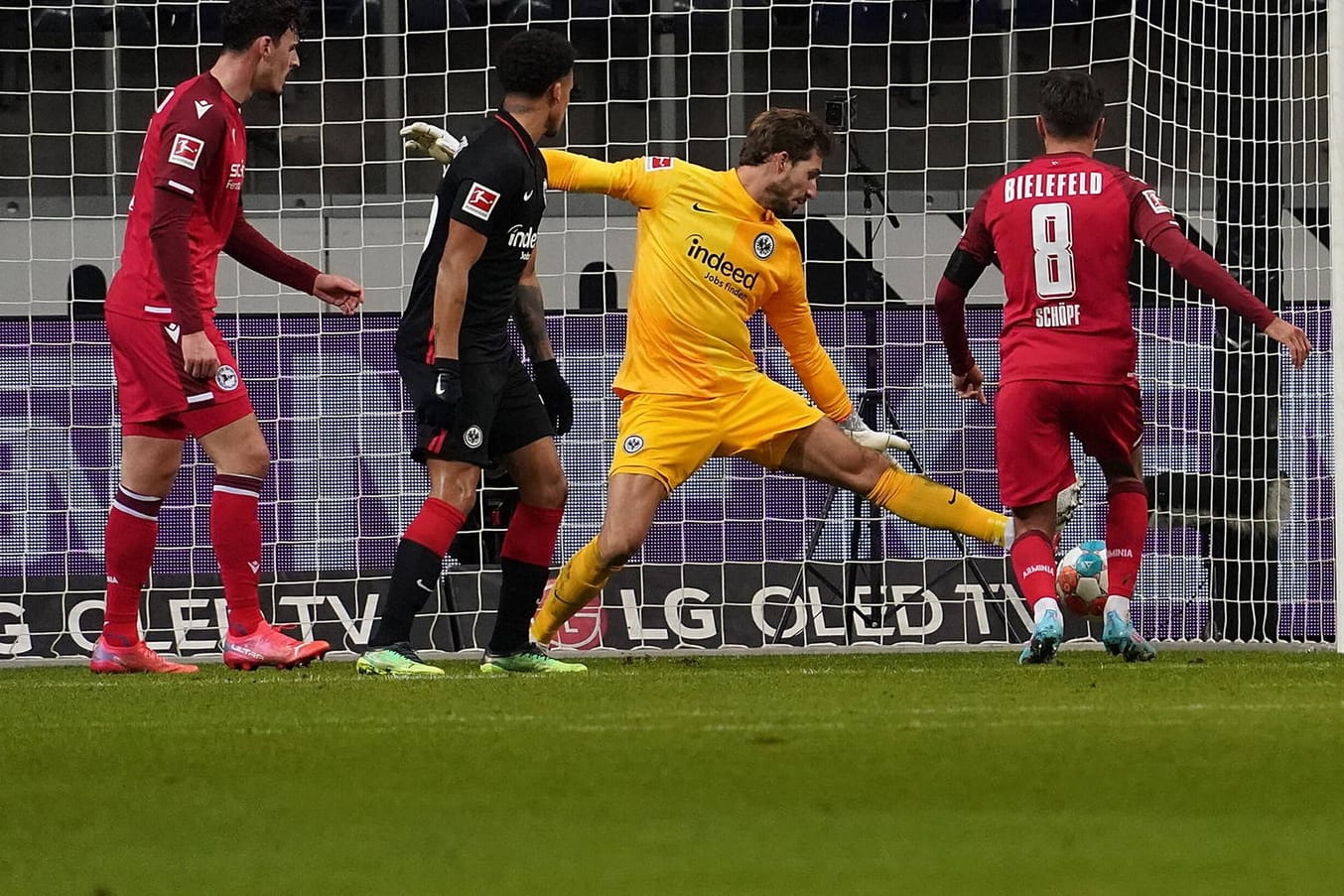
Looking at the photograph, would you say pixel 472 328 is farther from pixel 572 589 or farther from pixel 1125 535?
pixel 1125 535

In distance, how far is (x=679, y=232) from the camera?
609 cm

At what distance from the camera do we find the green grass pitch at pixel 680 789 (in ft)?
7.21

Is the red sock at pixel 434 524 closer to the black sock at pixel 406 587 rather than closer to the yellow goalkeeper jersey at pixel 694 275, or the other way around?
the black sock at pixel 406 587

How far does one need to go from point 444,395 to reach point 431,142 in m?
1.01

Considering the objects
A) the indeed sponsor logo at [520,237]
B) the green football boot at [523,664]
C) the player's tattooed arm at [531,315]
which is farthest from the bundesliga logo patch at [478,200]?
the green football boot at [523,664]

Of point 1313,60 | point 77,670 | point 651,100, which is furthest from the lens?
point 651,100

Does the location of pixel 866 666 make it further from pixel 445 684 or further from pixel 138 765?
pixel 138 765

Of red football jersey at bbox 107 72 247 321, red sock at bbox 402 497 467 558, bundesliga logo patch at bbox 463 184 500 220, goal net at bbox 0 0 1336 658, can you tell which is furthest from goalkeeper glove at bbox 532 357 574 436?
goal net at bbox 0 0 1336 658

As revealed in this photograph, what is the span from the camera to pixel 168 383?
563 centimetres

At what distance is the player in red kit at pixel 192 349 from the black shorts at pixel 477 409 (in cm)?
50

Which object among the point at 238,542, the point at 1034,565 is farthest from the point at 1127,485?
the point at 238,542

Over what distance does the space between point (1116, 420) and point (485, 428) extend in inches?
68.5

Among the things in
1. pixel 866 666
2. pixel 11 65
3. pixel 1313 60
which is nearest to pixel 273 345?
pixel 11 65

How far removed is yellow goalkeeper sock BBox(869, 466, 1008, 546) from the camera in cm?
609
